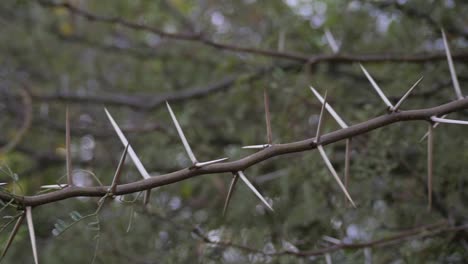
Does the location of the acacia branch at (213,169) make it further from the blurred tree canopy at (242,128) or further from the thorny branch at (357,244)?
the thorny branch at (357,244)

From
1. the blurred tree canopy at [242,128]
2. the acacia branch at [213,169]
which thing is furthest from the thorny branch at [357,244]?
the acacia branch at [213,169]

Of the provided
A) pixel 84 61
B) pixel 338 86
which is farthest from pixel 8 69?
pixel 338 86

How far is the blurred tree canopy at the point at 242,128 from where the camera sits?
158 centimetres

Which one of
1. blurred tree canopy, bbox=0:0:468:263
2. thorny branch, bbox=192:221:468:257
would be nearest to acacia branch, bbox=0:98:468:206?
blurred tree canopy, bbox=0:0:468:263

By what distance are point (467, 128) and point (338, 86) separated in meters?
0.69

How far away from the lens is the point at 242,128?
258 cm

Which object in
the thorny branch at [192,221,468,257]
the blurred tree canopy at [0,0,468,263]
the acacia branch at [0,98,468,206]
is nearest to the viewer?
the acacia branch at [0,98,468,206]

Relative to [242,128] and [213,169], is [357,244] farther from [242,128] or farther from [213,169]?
[242,128]

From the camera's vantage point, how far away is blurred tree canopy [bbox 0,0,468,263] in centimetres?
158

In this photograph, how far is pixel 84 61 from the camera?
387 cm

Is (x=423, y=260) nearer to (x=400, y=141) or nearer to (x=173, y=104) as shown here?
Result: (x=400, y=141)

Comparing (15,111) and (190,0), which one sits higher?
(190,0)

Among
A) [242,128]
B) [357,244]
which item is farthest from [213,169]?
[242,128]

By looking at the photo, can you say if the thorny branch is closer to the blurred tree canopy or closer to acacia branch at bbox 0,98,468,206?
the blurred tree canopy
